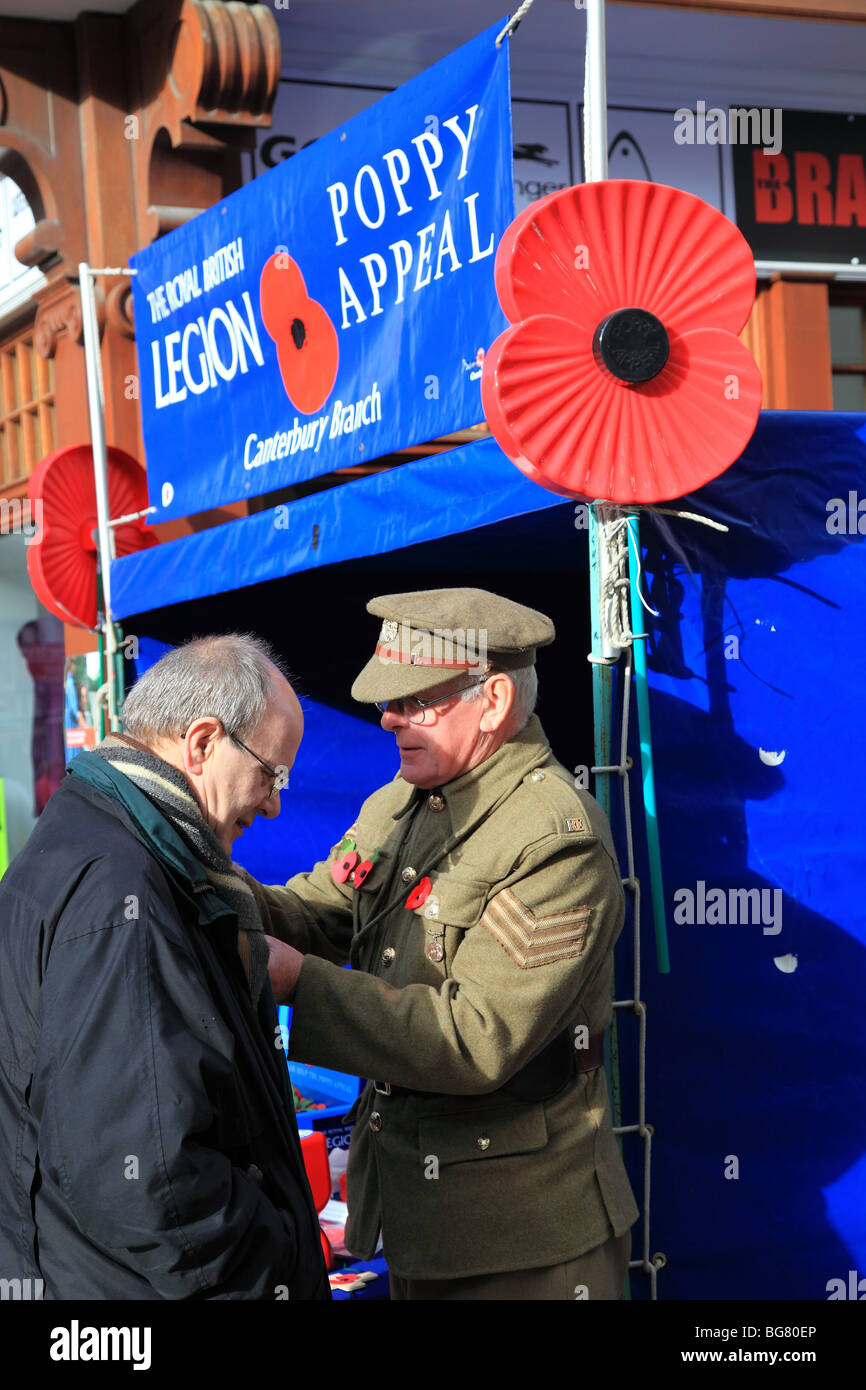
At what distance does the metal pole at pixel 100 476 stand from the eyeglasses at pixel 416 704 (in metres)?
2.21

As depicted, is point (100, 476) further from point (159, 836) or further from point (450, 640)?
point (159, 836)

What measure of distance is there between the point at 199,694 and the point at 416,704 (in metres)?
0.62

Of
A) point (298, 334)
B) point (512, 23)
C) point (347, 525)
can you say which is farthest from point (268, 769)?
point (298, 334)

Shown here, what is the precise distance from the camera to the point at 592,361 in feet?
8.16

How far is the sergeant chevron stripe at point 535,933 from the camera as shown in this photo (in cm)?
226

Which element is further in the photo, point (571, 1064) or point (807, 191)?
point (807, 191)

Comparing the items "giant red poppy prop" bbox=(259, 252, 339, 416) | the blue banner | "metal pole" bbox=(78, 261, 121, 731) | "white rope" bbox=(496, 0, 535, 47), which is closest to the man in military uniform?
the blue banner

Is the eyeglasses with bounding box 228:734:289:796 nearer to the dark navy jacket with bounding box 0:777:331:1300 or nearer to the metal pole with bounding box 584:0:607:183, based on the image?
the dark navy jacket with bounding box 0:777:331:1300

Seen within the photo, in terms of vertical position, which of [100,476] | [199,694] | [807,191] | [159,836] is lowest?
[159,836]

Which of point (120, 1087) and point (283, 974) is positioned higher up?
point (283, 974)

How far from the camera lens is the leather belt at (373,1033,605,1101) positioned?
239cm

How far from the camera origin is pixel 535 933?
2.27 meters
